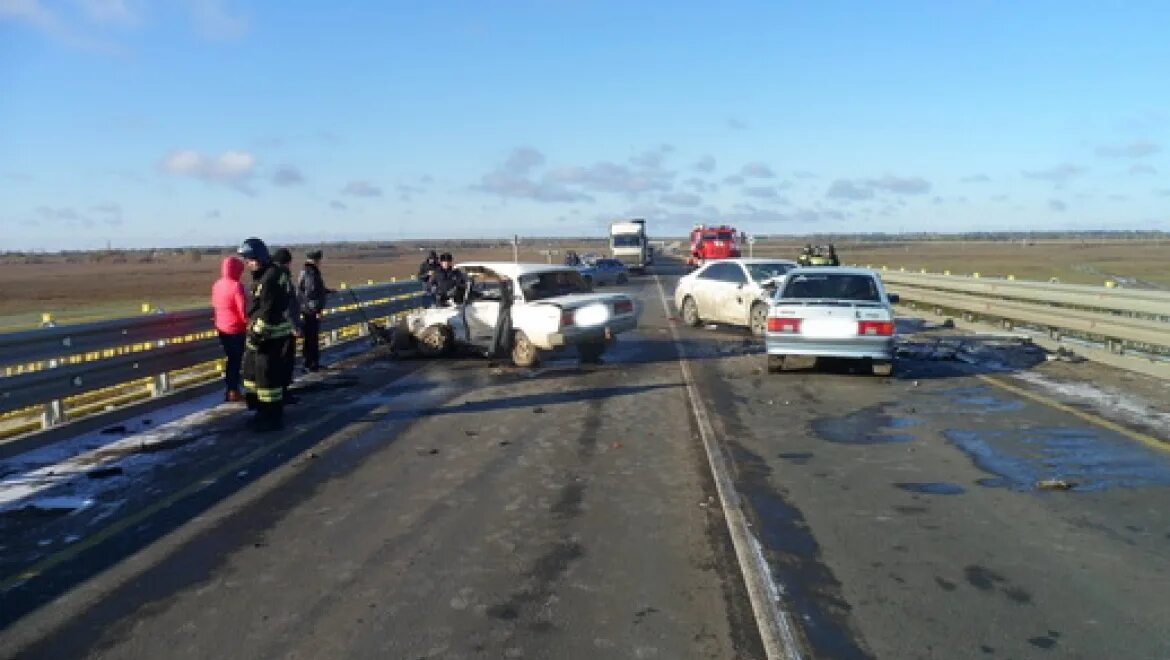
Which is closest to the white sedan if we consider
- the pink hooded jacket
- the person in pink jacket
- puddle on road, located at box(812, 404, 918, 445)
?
puddle on road, located at box(812, 404, 918, 445)

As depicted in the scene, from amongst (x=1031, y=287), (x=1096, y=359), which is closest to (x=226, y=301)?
(x=1096, y=359)

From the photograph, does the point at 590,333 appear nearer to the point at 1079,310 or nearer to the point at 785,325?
the point at 785,325

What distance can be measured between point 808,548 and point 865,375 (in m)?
8.45

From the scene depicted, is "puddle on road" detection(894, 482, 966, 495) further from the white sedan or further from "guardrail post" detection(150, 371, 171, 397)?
the white sedan

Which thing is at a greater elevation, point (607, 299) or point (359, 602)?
point (607, 299)

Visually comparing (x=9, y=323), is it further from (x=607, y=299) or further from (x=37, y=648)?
(x=37, y=648)

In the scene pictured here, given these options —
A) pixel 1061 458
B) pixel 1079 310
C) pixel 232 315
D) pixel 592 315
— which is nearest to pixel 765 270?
pixel 1079 310

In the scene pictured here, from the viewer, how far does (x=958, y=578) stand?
5371 mm

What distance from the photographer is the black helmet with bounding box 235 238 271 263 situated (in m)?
10.5

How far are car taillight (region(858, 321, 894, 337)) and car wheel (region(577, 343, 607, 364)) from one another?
3.95m

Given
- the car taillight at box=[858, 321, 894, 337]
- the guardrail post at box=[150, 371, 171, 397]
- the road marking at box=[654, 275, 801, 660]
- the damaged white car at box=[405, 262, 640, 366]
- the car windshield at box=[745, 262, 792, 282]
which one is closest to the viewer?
the road marking at box=[654, 275, 801, 660]

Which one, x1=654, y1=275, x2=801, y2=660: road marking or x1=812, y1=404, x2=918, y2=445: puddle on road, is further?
x1=812, y1=404, x2=918, y2=445: puddle on road

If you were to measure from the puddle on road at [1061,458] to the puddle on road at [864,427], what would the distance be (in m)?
0.54

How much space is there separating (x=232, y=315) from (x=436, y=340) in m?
4.94
